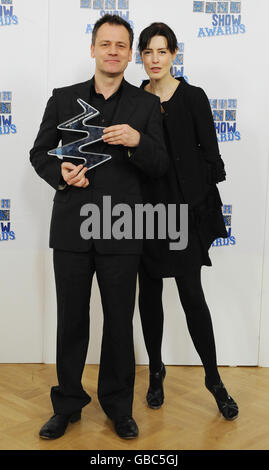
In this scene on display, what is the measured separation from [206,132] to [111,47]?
1.79 ft

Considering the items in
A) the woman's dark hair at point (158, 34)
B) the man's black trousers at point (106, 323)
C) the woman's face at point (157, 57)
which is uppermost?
the woman's dark hair at point (158, 34)

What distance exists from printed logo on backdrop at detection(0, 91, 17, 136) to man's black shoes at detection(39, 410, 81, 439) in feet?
4.89

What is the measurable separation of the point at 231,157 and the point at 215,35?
2.10 feet

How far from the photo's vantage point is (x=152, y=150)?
2.20 metres

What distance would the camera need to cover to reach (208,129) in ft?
8.12

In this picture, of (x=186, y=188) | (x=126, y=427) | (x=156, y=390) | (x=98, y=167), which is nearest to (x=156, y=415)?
(x=156, y=390)

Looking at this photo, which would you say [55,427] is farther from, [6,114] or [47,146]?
[6,114]

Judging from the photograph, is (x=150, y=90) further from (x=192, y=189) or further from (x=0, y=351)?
(x=0, y=351)

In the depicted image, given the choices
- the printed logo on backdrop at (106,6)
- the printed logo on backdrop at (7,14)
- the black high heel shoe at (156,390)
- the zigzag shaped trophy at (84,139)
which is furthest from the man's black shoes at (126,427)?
the printed logo on backdrop at (7,14)

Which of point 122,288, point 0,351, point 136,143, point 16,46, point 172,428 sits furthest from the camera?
point 0,351

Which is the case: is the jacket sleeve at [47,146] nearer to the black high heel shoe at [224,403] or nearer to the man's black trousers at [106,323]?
the man's black trousers at [106,323]

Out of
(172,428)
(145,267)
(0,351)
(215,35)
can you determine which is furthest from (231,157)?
(0,351)

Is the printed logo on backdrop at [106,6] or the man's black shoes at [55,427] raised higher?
the printed logo on backdrop at [106,6]

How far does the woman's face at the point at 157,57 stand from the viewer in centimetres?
239
